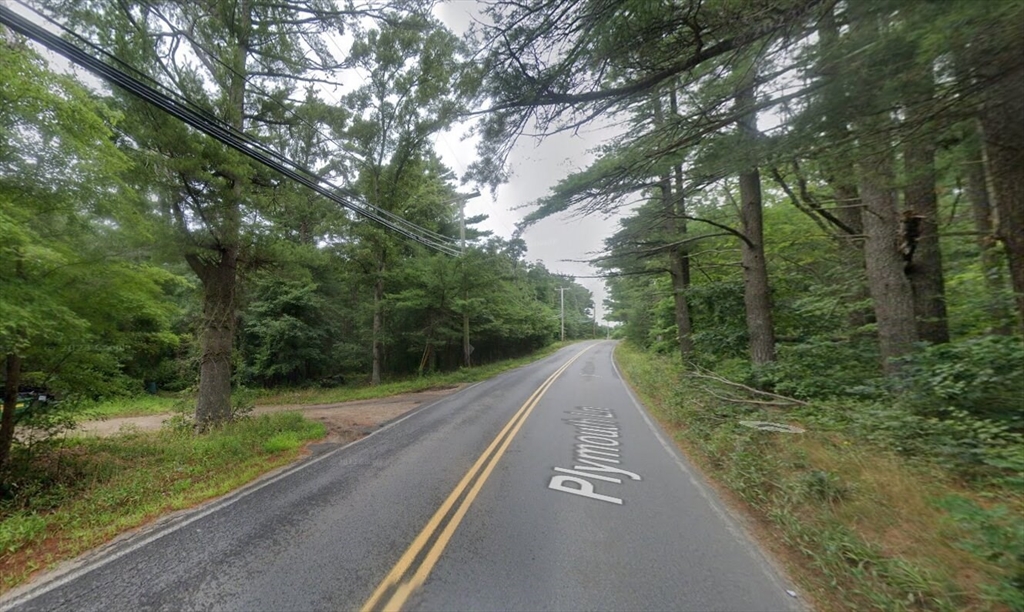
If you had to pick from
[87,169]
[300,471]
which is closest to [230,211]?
[87,169]

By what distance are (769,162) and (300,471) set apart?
7.31m

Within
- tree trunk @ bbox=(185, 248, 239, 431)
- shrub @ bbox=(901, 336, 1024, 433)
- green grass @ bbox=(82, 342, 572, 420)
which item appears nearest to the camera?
shrub @ bbox=(901, 336, 1024, 433)

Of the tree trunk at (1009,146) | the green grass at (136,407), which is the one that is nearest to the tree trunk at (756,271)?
the tree trunk at (1009,146)

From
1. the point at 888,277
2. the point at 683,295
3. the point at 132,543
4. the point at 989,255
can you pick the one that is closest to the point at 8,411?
the point at 132,543

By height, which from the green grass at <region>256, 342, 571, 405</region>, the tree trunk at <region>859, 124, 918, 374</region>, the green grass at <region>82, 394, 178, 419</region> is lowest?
the green grass at <region>82, 394, 178, 419</region>

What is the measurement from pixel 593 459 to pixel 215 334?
809 cm

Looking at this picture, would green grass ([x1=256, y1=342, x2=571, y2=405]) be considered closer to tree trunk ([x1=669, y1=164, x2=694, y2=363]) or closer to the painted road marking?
the painted road marking

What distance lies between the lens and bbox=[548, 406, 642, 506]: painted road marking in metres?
4.70

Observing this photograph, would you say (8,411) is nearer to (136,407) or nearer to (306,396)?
(306,396)

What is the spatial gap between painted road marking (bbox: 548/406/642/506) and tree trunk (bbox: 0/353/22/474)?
23.4 ft

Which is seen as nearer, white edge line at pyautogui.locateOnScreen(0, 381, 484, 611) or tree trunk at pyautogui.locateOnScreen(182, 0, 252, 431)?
white edge line at pyautogui.locateOnScreen(0, 381, 484, 611)

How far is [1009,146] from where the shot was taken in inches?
133

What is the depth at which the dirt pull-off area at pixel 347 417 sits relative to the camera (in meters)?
8.45

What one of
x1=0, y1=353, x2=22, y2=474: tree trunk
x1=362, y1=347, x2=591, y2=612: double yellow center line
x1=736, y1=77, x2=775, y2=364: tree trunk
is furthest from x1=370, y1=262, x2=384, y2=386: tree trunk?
x1=736, y1=77, x2=775, y2=364: tree trunk
